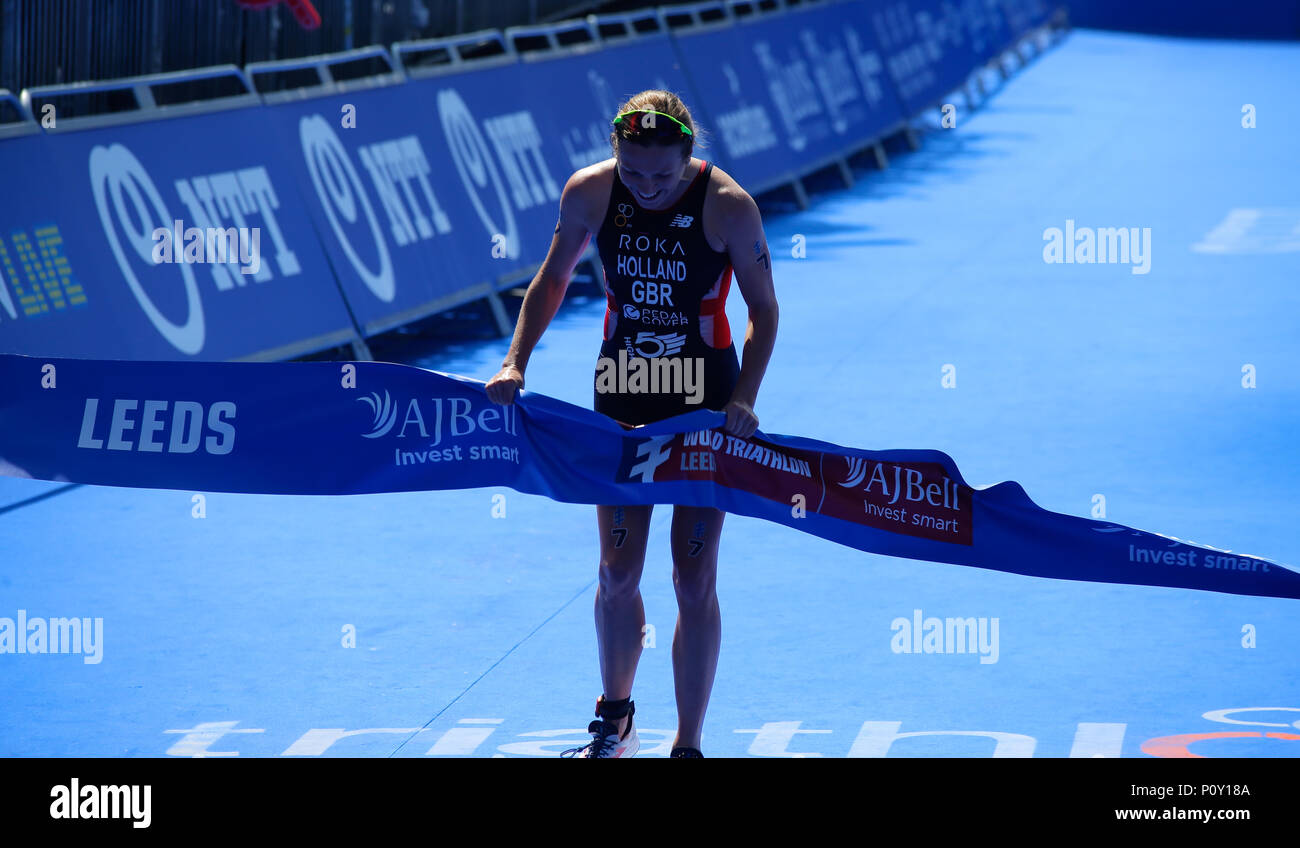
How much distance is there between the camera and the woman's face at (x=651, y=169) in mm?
4473

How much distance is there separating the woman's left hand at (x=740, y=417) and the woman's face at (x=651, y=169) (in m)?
0.65

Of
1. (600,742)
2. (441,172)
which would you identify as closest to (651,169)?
(600,742)

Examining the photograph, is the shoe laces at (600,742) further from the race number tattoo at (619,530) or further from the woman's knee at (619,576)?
the race number tattoo at (619,530)

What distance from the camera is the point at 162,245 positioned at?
9.26m

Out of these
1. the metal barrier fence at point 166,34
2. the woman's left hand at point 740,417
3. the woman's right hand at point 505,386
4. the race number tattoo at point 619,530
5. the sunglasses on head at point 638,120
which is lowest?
the race number tattoo at point 619,530

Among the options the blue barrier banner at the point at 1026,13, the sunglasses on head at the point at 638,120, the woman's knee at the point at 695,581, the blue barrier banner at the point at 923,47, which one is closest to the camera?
the sunglasses on head at the point at 638,120

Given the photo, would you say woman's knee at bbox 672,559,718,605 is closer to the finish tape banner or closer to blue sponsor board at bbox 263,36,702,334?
the finish tape banner

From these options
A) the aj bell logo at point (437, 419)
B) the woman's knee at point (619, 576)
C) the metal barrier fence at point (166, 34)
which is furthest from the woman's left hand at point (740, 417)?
the metal barrier fence at point (166, 34)

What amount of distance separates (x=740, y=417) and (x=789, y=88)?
1518cm

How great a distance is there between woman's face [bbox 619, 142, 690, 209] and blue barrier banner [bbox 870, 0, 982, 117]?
19.6 m
